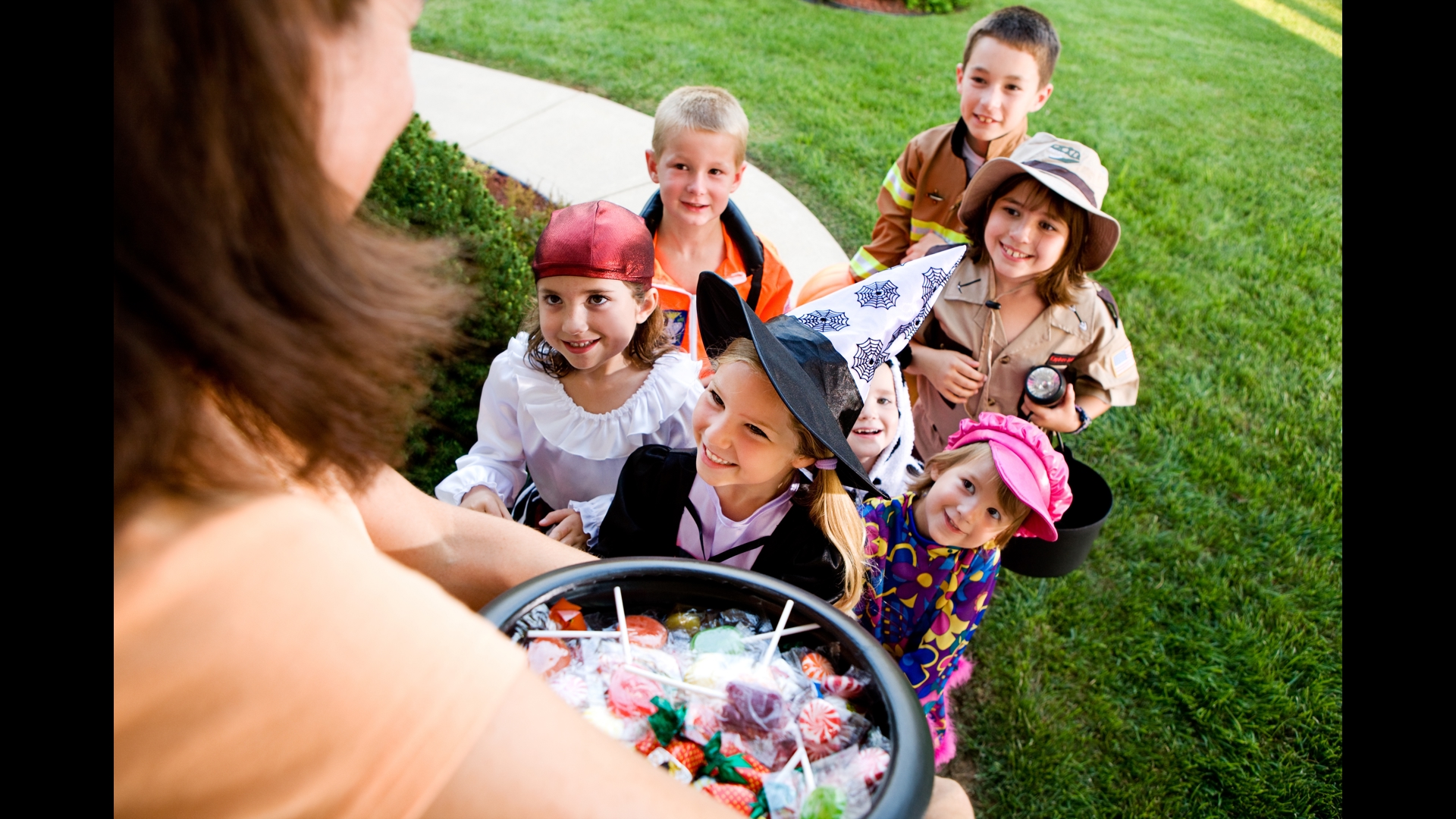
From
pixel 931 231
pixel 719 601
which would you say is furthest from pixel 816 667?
pixel 931 231

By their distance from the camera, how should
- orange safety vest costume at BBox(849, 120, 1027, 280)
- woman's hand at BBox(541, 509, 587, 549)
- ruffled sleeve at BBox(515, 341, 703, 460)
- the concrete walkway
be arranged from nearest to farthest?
1. woman's hand at BBox(541, 509, 587, 549)
2. ruffled sleeve at BBox(515, 341, 703, 460)
3. orange safety vest costume at BBox(849, 120, 1027, 280)
4. the concrete walkway

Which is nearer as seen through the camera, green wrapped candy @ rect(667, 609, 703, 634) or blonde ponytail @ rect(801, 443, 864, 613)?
green wrapped candy @ rect(667, 609, 703, 634)

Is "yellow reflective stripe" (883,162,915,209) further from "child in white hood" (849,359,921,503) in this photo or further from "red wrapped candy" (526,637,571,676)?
"red wrapped candy" (526,637,571,676)

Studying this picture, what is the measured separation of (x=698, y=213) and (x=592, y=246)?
3.00 ft

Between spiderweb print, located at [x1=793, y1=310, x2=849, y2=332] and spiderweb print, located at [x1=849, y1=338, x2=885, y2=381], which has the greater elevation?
spiderweb print, located at [x1=793, y1=310, x2=849, y2=332]

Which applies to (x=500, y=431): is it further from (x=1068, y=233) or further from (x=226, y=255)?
(x=226, y=255)

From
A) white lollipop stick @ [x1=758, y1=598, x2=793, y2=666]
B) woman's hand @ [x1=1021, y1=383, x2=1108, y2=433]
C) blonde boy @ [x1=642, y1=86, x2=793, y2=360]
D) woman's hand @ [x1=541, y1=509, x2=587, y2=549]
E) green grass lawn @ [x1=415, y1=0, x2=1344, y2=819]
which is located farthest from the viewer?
blonde boy @ [x1=642, y1=86, x2=793, y2=360]

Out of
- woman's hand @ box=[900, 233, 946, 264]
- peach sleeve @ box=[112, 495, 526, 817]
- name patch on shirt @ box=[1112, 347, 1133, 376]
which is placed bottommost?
name patch on shirt @ box=[1112, 347, 1133, 376]

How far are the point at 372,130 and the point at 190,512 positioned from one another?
0.36 m

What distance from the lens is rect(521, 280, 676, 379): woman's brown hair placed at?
270 cm

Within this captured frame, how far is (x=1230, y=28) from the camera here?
1026 centimetres

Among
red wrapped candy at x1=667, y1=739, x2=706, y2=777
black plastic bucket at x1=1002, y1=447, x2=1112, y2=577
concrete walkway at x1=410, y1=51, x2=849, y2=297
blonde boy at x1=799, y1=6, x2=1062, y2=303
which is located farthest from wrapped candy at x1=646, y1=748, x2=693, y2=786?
concrete walkway at x1=410, y1=51, x2=849, y2=297

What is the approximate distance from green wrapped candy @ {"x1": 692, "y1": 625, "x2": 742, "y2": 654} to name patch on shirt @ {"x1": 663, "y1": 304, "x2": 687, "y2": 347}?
2.16 m
